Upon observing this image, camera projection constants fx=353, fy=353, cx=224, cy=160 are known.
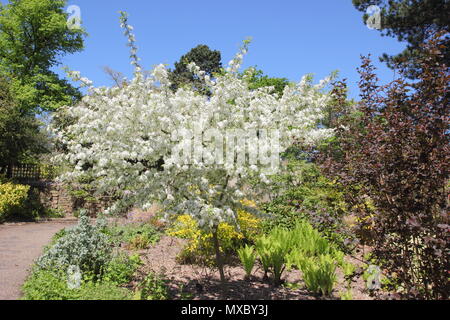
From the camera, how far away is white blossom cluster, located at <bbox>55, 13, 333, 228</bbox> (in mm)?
4027

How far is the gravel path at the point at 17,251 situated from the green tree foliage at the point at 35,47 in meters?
12.6

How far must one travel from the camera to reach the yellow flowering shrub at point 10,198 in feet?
41.4

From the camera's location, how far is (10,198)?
1288 cm

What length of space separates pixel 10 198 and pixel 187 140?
1183 cm

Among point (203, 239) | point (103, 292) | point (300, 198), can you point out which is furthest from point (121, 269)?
point (300, 198)

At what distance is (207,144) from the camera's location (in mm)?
4176

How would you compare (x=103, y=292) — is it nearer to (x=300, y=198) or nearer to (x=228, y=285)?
(x=228, y=285)

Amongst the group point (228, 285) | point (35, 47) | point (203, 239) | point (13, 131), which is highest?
point (35, 47)

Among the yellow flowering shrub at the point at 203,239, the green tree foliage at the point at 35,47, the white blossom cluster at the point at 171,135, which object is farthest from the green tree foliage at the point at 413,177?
the green tree foliage at the point at 35,47

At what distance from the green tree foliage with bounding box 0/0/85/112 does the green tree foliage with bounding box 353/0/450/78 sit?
18.7 meters

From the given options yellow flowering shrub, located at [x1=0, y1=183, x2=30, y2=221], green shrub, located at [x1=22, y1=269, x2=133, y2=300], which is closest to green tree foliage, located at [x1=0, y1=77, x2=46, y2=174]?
yellow flowering shrub, located at [x1=0, y1=183, x2=30, y2=221]
